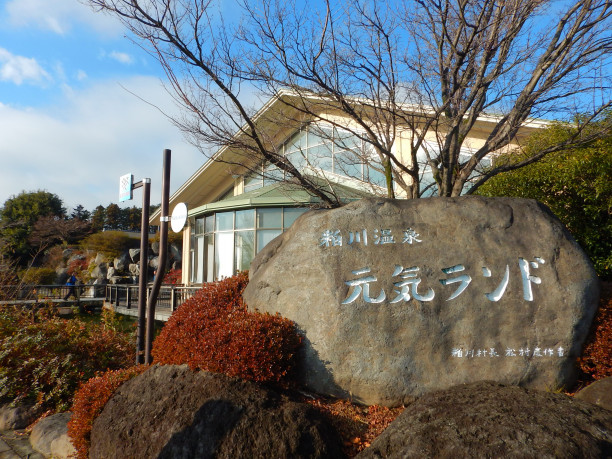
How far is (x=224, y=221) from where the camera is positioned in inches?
669

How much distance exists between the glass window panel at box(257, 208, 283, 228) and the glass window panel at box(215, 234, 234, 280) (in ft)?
4.61

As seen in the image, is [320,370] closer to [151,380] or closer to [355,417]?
[355,417]

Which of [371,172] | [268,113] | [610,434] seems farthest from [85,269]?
[610,434]

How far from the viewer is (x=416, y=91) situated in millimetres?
6965

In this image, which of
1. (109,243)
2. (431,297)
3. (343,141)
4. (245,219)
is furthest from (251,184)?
(109,243)

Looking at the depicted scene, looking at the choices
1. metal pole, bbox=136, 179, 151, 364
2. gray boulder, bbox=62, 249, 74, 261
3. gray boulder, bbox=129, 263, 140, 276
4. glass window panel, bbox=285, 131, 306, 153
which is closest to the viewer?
metal pole, bbox=136, 179, 151, 364

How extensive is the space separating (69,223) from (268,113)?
37.9 metres

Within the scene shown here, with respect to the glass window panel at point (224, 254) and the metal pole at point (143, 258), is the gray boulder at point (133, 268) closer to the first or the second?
the glass window panel at point (224, 254)

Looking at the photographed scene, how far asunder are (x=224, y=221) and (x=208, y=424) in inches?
521

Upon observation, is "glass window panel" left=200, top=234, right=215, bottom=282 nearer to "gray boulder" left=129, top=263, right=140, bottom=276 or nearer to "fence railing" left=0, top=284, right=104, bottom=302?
"fence railing" left=0, top=284, right=104, bottom=302

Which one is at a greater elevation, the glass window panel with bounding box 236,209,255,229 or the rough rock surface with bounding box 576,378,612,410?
the glass window panel with bounding box 236,209,255,229

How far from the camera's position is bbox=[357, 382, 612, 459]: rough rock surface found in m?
3.07

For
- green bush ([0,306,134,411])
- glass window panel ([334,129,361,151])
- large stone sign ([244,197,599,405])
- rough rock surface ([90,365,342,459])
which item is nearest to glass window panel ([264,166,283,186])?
glass window panel ([334,129,361,151])

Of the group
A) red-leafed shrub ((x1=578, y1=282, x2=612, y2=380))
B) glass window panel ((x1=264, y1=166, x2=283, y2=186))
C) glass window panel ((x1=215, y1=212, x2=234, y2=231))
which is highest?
glass window panel ((x1=215, y1=212, x2=234, y2=231))
